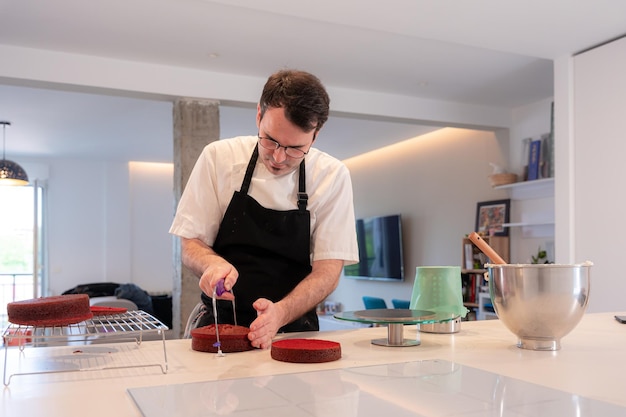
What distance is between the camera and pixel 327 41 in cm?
417

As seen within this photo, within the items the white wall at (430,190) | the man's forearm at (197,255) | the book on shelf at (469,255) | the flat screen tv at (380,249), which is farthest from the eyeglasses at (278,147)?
the flat screen tv at (380,249)

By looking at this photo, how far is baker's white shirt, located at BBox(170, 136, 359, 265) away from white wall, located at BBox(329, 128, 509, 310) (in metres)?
4.85

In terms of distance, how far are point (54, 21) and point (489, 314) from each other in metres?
4.47

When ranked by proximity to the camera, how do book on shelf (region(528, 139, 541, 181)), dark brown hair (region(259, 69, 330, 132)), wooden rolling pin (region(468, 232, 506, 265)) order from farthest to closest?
1. book on shelf (region(528, 139, 541, 181))
2. dark brown hair (region(259, 69, 330, 132))
3. wooden rolling pin (region(468, 232, 506, 265))

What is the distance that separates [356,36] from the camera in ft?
13.4

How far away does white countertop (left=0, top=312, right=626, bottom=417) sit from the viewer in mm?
873

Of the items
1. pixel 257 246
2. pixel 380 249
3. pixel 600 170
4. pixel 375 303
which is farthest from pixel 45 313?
pixel 380 249

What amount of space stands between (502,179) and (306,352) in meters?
5.14

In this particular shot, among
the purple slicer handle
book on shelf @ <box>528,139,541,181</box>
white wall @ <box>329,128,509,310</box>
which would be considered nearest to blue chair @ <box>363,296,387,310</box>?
white wall @ <box>329,128,509,310</box>

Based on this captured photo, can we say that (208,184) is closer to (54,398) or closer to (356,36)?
(54,398)

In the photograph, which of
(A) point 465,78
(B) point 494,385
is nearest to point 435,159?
(A) point 465,78

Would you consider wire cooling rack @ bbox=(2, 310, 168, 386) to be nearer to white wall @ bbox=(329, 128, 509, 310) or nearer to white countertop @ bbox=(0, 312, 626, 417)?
white countertop @ bbox=(0, 312, 626, 417)

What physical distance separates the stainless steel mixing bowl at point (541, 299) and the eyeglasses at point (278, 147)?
61cm

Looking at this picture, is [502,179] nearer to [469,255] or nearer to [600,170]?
[469,255]
